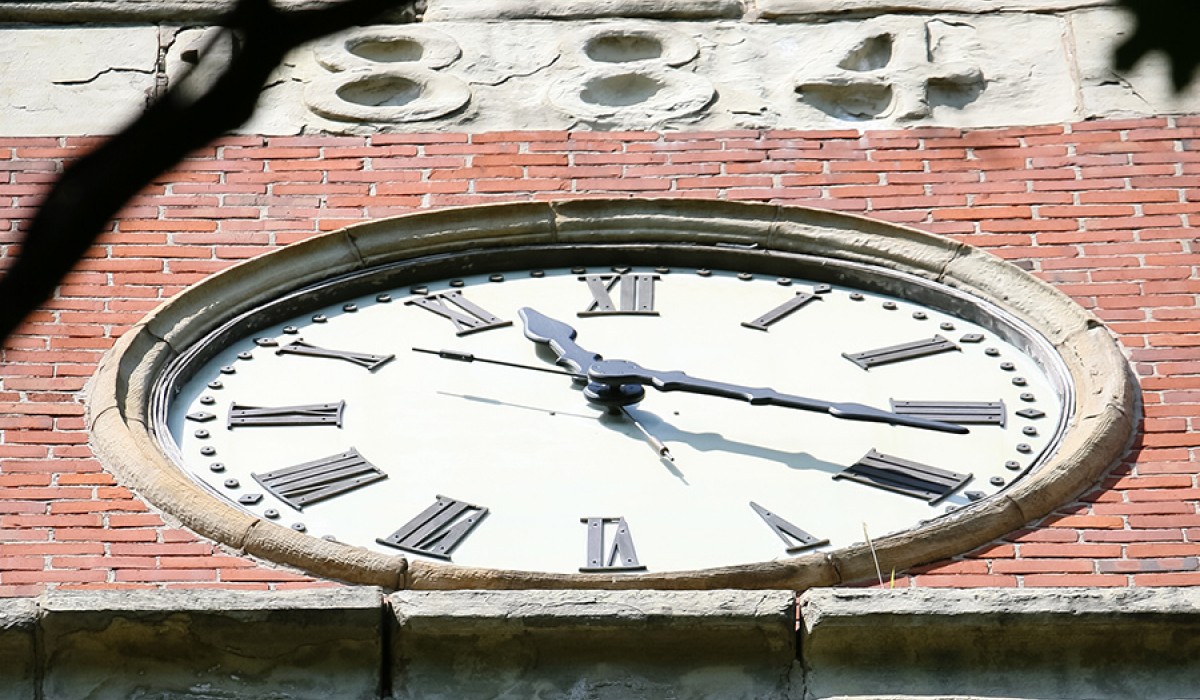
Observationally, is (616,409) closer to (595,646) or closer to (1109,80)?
(595,646)

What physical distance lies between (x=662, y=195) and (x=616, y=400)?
128cm

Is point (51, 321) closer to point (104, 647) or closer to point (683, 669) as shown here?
point (104, 647)

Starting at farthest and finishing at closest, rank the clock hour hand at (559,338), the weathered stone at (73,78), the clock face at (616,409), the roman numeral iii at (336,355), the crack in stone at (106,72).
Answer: the crack in stone at (106,72) < the weathered stone at (73,78) < the roman numeral iii at (336,355) < the clock hour hand at (559,338) < the clock face at (616,409)

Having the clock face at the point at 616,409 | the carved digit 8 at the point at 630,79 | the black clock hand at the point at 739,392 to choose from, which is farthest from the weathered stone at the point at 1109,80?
the black clock hand at the point at 739,392

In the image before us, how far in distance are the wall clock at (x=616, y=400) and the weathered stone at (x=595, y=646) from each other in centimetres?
64

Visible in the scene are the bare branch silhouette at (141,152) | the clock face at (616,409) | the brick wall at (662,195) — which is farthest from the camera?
the brick wall at (662,195)

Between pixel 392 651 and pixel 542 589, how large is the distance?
0.63 meters

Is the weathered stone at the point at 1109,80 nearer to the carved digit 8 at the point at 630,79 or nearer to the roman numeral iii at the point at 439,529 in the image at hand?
the carved digit 8 at the point at 630,79

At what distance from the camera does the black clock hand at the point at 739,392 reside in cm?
788

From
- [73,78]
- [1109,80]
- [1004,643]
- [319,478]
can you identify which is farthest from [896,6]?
[1004,643]

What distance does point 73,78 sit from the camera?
9.76 m

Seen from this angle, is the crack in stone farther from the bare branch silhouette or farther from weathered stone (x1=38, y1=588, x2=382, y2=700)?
the bare branch silhouette

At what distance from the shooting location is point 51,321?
8.44 meters

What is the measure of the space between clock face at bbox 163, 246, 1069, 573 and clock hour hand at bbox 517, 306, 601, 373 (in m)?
0.01
